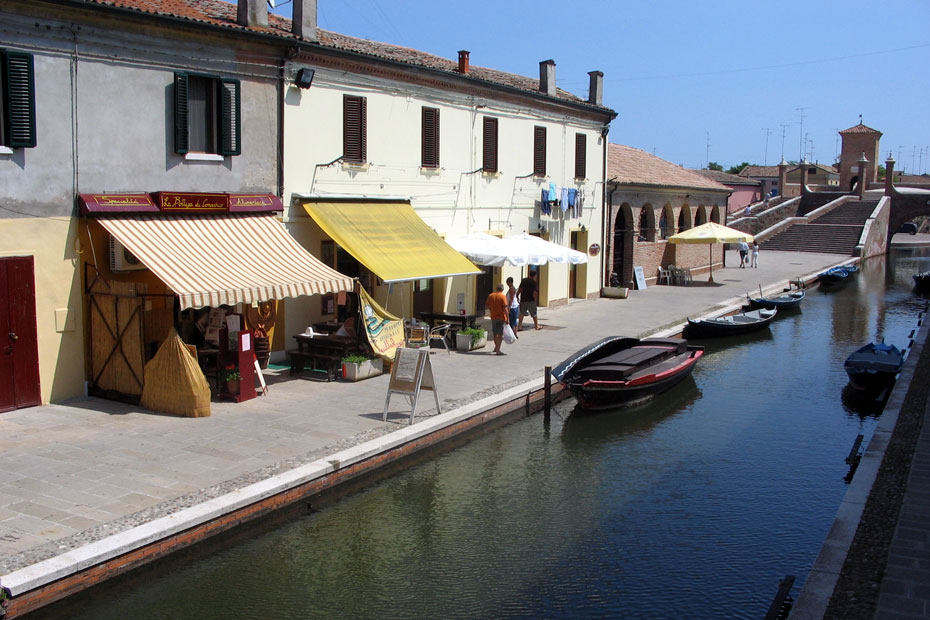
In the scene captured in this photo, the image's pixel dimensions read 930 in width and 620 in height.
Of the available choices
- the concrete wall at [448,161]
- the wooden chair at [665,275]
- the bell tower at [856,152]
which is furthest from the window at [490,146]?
the bell tower at [856,152]

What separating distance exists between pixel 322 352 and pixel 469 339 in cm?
413

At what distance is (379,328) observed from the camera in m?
17.3

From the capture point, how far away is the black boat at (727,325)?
24.8m

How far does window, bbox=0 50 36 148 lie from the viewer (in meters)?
12.8

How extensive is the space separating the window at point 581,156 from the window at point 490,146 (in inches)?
211

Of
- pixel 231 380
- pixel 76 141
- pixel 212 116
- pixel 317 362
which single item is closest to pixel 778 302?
pixel 317 362

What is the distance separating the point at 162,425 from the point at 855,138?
75.0 m

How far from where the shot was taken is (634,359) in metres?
18.1

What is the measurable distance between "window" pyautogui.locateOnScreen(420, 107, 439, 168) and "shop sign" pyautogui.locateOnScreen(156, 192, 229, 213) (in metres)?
6.49

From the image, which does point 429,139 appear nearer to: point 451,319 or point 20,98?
point 451,319

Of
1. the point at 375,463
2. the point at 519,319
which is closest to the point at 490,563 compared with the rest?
the point at 375,463

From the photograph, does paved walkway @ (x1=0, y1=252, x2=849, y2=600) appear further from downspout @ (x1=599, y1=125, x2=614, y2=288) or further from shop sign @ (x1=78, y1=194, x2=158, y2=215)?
downspout @ (x1=599, y1=125, x2=614, y2=288)

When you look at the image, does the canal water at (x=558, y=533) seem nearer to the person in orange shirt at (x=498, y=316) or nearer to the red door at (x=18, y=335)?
the person in orange shirt at (x=498, y=316)

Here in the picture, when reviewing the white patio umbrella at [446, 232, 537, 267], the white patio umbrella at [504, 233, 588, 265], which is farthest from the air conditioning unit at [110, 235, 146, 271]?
the white patio umbrella at [504, 233, 588, 265]
